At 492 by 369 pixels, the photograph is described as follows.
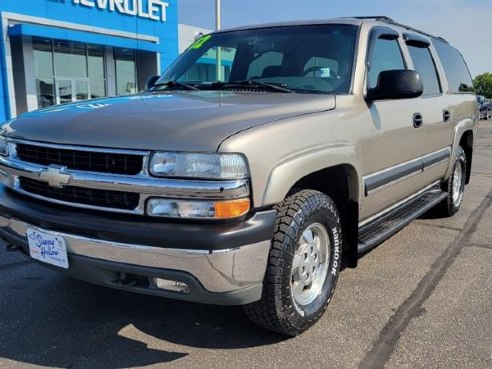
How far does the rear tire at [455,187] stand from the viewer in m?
5.88

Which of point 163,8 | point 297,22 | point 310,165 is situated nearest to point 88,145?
point 310,165

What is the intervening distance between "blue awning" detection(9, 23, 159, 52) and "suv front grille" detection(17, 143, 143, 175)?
19.3m

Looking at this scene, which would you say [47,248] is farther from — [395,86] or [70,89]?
[70,89]

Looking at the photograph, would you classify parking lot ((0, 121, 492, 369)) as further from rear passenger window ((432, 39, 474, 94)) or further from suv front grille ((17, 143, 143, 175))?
rear passenger window ((432, 39, 474, 94))

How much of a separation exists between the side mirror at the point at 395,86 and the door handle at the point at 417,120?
700 millimetres

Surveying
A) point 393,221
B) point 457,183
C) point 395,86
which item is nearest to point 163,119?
point 395,86

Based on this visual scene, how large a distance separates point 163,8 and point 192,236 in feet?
85.7

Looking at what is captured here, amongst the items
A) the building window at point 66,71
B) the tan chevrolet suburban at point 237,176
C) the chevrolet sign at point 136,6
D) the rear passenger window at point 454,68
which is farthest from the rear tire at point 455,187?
the chevrolet sign at point 136,6

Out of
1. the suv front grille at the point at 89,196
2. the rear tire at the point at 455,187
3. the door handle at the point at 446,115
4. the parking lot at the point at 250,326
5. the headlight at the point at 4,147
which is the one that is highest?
the door handle at the point at 446,115

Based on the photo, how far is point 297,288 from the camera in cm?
315

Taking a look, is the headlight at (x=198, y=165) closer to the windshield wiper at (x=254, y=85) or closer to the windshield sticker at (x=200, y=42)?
the windshield wiper at (x=254, y=85)

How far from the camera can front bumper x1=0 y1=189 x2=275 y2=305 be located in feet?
8.05

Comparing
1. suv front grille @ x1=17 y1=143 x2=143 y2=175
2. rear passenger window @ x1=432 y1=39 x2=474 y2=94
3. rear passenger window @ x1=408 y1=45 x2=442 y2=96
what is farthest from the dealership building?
suv front grille @ x1=17 y1=143 x2=143 y2=175

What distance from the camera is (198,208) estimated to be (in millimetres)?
2461
